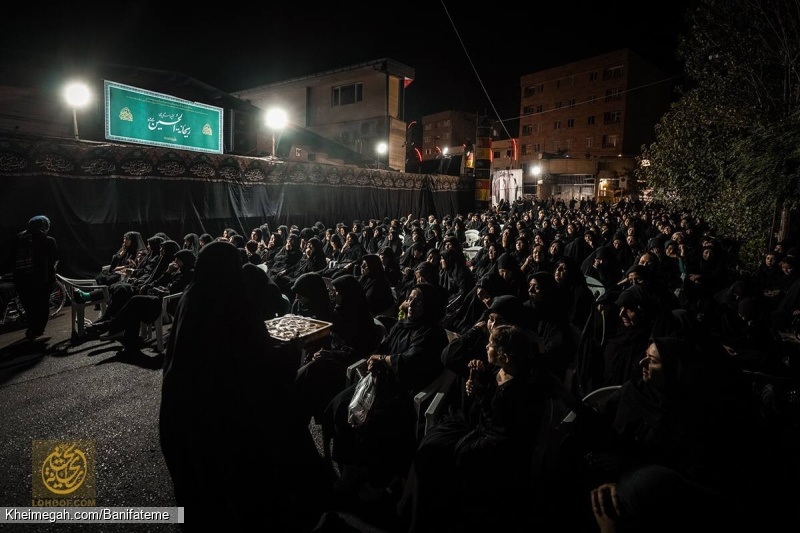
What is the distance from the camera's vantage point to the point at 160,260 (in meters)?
6.24

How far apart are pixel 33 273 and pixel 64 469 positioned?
398cm

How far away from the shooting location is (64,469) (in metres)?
3.00

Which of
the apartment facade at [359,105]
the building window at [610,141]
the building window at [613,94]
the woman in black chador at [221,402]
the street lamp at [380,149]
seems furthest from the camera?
the building window at [610,141]

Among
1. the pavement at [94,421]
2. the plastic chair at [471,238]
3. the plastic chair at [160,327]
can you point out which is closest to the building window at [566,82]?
the plastic chair at [471,238]

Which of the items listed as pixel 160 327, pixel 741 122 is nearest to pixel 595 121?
pixel 741 122

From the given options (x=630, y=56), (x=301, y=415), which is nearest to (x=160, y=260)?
(x=301, y=415)

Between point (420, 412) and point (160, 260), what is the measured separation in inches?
205

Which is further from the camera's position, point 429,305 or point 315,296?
point 315,296

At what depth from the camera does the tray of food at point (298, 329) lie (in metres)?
3.06

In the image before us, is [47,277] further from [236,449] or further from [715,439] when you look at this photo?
[715,439]

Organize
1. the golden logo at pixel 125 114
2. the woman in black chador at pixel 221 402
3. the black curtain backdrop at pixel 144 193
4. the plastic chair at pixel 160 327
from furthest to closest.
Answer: the golden logo at pixel 125 114
the black curtain backdrop at pixel 144 193
the plastic chair at pixel 160 327
the woman in black chador at pixel 221 402

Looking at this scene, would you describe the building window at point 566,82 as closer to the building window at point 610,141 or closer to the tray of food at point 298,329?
the building window at point 610,141

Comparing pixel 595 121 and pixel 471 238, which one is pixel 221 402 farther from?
pixel 595 121

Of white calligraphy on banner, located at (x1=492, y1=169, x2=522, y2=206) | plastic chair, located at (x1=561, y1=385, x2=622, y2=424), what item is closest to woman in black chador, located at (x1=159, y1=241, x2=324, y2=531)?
plastic chair, located at (x1=561, y1=385, x2=622, y2=424)
